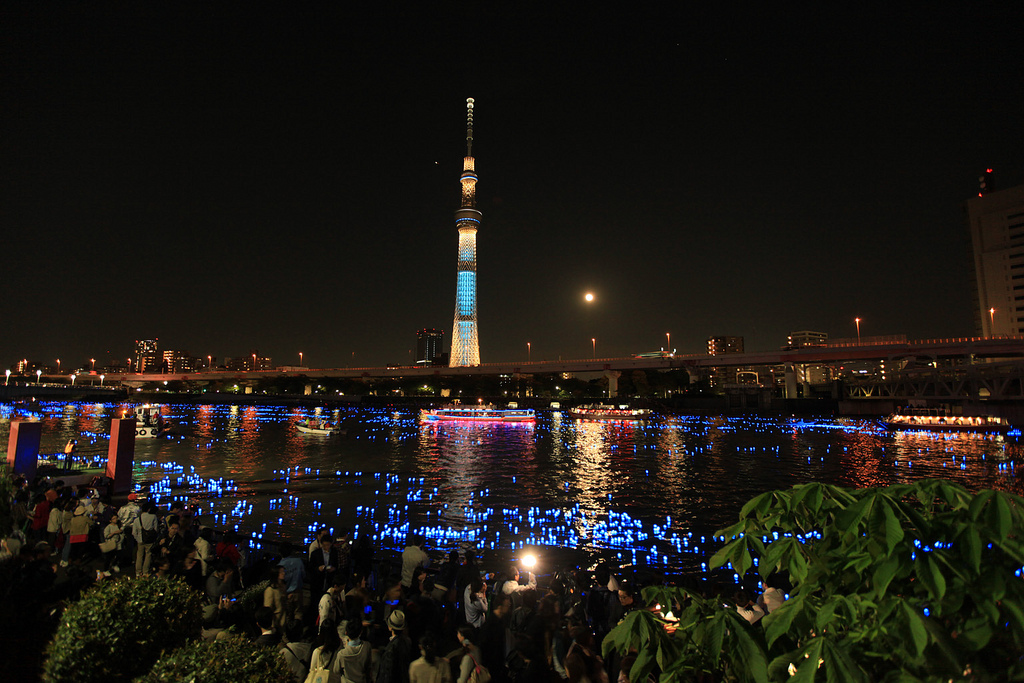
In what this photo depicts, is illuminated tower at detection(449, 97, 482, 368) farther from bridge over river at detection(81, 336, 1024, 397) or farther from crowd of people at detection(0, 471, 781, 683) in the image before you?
crowd of people at detection(0, 471, 781, 683)

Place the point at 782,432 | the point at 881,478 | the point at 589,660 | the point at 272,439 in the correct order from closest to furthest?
the point at 589,660, the point at 881,478, the point at 272,439, the point at 782,432

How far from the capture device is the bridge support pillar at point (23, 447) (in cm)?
2069

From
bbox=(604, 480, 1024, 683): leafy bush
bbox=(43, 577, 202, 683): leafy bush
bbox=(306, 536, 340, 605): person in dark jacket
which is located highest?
bbox=(604, 480, 1024, 683): leafy bush

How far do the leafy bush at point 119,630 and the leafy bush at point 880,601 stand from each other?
4.92m

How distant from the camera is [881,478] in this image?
123 feet

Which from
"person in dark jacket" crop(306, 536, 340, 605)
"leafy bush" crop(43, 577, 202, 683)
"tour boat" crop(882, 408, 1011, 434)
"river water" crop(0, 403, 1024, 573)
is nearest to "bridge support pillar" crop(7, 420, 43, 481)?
"river water" crop(0, 403, 1024, 573)

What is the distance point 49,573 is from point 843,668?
10916mm

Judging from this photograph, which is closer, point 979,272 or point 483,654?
point 483,654

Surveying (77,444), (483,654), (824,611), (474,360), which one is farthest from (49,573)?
(474,360)

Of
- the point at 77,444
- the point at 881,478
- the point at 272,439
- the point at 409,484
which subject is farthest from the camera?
the point at 272,439

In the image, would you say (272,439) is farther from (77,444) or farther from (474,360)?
(474,360)

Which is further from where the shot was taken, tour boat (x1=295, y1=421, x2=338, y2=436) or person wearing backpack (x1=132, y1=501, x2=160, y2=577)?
tour boat (x1=295, y1=421, x2=338, y2=436)

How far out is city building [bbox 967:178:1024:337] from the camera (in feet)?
440

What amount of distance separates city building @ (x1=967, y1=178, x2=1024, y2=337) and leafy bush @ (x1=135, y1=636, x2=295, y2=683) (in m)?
171
